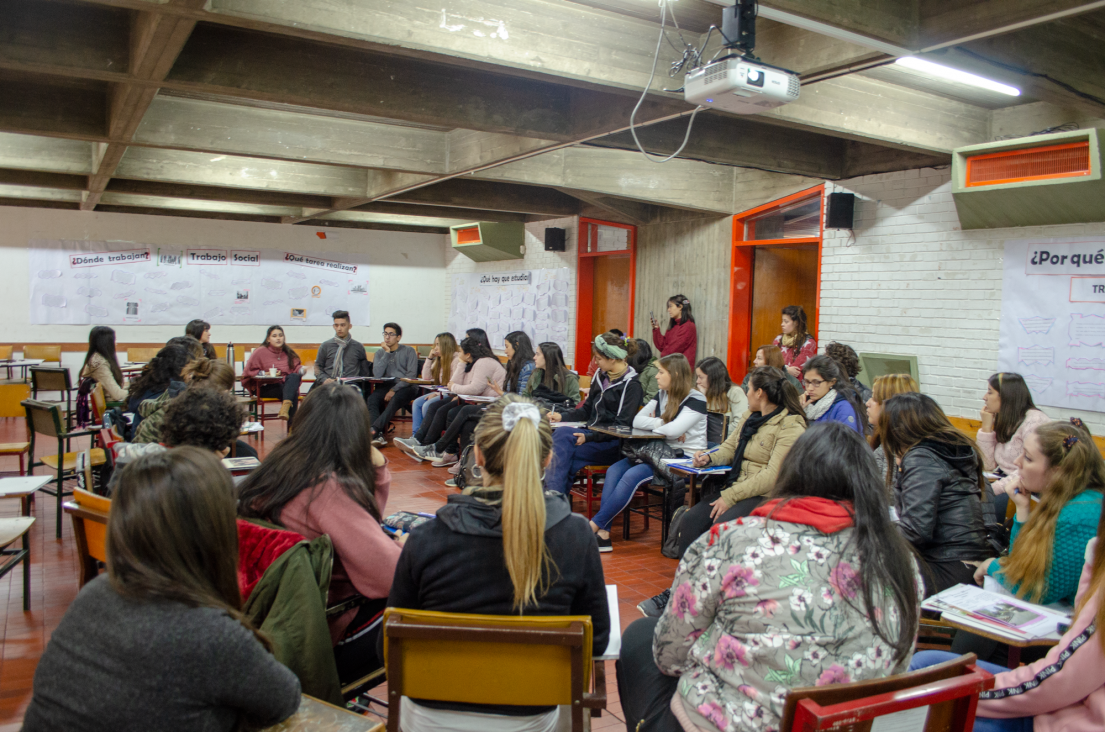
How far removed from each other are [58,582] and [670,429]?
3.45m

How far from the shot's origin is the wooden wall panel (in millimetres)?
8031

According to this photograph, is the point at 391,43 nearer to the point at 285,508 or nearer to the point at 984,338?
the point at 285,508

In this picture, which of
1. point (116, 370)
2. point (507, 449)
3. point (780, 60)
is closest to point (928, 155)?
point (780, 60)

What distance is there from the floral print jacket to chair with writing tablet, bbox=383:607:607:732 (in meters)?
0.27

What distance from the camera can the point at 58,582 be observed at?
154 inches

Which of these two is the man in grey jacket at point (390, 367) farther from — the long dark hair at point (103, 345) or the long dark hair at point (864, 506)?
the long dark hair at point (864, 506)

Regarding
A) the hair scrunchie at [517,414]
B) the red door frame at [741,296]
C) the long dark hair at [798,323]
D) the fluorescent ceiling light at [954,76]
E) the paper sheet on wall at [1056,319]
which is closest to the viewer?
the hair scrunchie at [517,414]

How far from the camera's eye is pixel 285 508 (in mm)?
2135

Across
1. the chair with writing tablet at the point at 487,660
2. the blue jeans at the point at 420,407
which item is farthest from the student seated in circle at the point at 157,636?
the blue jeans at the point at 420,407

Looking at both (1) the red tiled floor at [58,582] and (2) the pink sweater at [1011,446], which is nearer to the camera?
(1) the red tiled floor at [58,582]

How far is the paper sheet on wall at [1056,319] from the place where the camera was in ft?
16.8

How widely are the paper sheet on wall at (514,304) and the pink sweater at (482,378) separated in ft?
9.28

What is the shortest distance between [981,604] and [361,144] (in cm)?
582

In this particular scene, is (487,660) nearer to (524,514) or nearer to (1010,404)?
(524,514)
